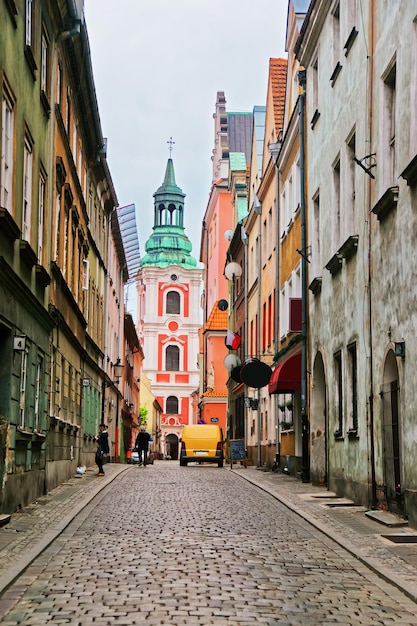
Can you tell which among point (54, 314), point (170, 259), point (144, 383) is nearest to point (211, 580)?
point (54, 314)

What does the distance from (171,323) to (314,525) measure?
10958cm

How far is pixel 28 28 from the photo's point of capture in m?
17.5

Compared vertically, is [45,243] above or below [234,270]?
below

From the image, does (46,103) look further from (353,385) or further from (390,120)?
(353,385)

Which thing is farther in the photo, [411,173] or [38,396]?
[38,396]

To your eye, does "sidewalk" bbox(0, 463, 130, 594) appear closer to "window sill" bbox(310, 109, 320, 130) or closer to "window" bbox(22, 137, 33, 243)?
"window" bbox(22, 137, 33, 243)

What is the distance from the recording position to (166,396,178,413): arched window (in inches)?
5103

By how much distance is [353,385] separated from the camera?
19250 mm

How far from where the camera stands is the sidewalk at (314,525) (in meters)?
10.8

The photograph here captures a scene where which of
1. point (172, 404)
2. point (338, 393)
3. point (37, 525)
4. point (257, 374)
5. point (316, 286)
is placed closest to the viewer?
point (37, 525)

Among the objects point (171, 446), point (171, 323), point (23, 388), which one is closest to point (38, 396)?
point (23, 388)

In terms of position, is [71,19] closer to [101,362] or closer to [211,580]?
[211,580]

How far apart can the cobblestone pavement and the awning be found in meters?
7.66

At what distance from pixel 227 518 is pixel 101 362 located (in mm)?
25628
